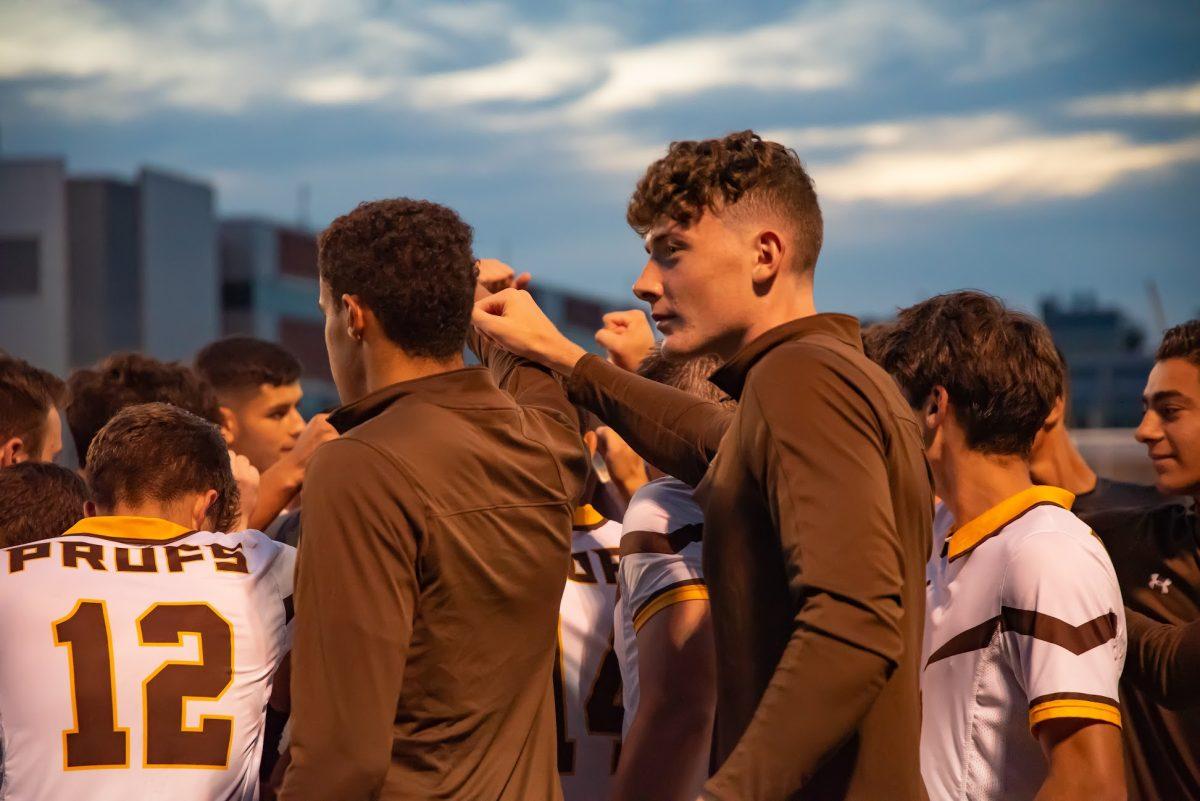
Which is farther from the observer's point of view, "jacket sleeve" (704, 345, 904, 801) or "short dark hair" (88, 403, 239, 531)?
"short dark hair" (88, 403, 239, 531)

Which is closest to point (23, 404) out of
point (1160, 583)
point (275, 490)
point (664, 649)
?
point (275, 490)

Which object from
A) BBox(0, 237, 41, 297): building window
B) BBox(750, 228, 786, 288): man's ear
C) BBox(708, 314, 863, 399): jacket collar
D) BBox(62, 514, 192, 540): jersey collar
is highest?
BBox(750, 228, 786, 288): man's ear

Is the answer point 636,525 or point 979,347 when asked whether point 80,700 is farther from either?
point 979,347

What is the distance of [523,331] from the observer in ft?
11.0

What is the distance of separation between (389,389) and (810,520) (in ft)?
3.25

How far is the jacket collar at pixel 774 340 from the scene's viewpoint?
2.53 metres

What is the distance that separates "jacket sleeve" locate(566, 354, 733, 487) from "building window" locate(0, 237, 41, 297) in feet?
140

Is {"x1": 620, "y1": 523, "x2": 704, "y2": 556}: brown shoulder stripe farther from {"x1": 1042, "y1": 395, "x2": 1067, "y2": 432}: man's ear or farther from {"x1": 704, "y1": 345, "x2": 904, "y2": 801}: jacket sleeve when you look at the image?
{"x1": 1042, "y1": 395, "x2": 1067, "y2": 432}: man's ear

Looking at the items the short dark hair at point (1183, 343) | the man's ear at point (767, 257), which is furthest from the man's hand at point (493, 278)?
the short dark hair at point (1183, 343)

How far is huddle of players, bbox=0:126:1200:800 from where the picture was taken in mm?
2326

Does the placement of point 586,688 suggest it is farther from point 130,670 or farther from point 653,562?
point 130,670

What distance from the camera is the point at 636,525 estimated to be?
11.8 feet

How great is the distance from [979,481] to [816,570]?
1.28 metres

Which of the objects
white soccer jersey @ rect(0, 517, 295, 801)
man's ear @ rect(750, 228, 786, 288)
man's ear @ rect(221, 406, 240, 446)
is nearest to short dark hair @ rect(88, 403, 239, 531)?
white soccer jersey @ rect(0, 517, 295, 801)
